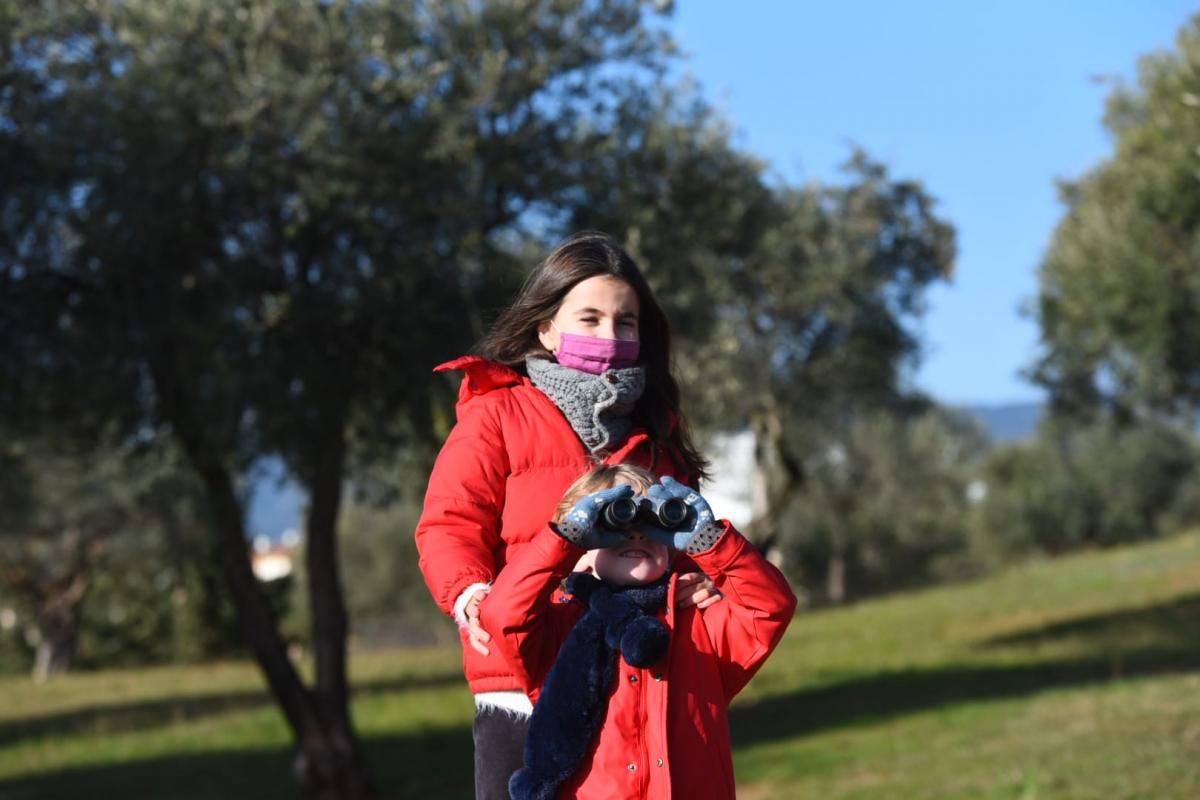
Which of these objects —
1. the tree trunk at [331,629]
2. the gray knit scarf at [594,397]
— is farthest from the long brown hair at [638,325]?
the tree trunk at [331,629]

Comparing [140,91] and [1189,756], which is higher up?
[140,91]

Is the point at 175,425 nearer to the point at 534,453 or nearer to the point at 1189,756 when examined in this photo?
the point at 1189,756

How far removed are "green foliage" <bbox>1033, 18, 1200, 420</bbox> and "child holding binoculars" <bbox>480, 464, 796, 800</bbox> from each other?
6.37 metres

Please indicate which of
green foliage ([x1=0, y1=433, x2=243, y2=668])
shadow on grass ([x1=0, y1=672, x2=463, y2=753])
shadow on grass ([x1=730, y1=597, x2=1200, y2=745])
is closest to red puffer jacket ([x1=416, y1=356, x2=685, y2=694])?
shadow on grass ([x1=730, y1=597, x2=1200, y2=745])

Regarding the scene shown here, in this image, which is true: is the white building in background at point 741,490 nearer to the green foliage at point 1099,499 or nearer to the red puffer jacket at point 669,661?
the green foliage at point 1099,499

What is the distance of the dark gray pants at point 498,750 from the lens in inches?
133

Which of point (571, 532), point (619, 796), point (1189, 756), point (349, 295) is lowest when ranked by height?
point (1189, 756)

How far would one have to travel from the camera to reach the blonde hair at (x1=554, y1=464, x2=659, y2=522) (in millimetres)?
3164

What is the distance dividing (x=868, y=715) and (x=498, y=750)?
1111 cm

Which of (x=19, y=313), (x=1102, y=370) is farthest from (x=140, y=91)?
(x=1102, y=370)

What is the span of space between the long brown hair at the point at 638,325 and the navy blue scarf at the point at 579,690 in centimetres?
58

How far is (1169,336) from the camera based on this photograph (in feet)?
57.0

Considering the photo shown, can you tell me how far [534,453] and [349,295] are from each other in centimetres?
777

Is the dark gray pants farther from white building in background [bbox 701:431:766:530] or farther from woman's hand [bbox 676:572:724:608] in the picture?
white building in background [bbox 701:431:766:530]
